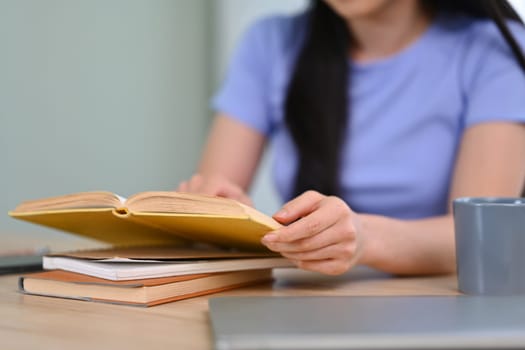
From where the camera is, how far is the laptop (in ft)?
1.43

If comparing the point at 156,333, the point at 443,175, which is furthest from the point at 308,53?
the point at 156,333

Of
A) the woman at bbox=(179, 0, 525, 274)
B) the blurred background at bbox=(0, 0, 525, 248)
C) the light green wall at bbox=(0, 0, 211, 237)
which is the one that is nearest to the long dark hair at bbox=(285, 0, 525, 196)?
the woman at bbox=(179, 0, 525, 274)

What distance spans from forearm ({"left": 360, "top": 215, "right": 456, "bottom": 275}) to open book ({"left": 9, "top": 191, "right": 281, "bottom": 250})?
0.48 ft

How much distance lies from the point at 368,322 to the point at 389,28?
38.5 inches

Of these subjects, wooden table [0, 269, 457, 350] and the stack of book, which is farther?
the stack of book

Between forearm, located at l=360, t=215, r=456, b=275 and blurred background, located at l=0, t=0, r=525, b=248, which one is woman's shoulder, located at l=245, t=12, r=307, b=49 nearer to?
forearm, located at l=360, t=215, r=456, b=275

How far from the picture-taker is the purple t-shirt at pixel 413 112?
1217 mm

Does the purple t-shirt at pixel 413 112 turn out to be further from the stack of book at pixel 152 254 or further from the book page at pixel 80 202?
the book page at pixel 80 202

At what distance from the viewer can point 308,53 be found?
138 cm

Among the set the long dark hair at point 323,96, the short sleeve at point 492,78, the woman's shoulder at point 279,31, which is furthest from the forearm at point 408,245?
the woman's shoulder at point 279,31

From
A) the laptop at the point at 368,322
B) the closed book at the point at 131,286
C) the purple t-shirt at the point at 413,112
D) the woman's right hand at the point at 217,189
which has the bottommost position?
the laptop at the point at 368,322

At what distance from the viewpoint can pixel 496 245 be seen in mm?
671

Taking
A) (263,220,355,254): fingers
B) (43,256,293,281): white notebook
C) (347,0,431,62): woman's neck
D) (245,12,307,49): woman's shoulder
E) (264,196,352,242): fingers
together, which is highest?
(245,12,307,49): woman's shoulder

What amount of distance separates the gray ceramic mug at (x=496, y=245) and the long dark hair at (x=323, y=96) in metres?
0.61
